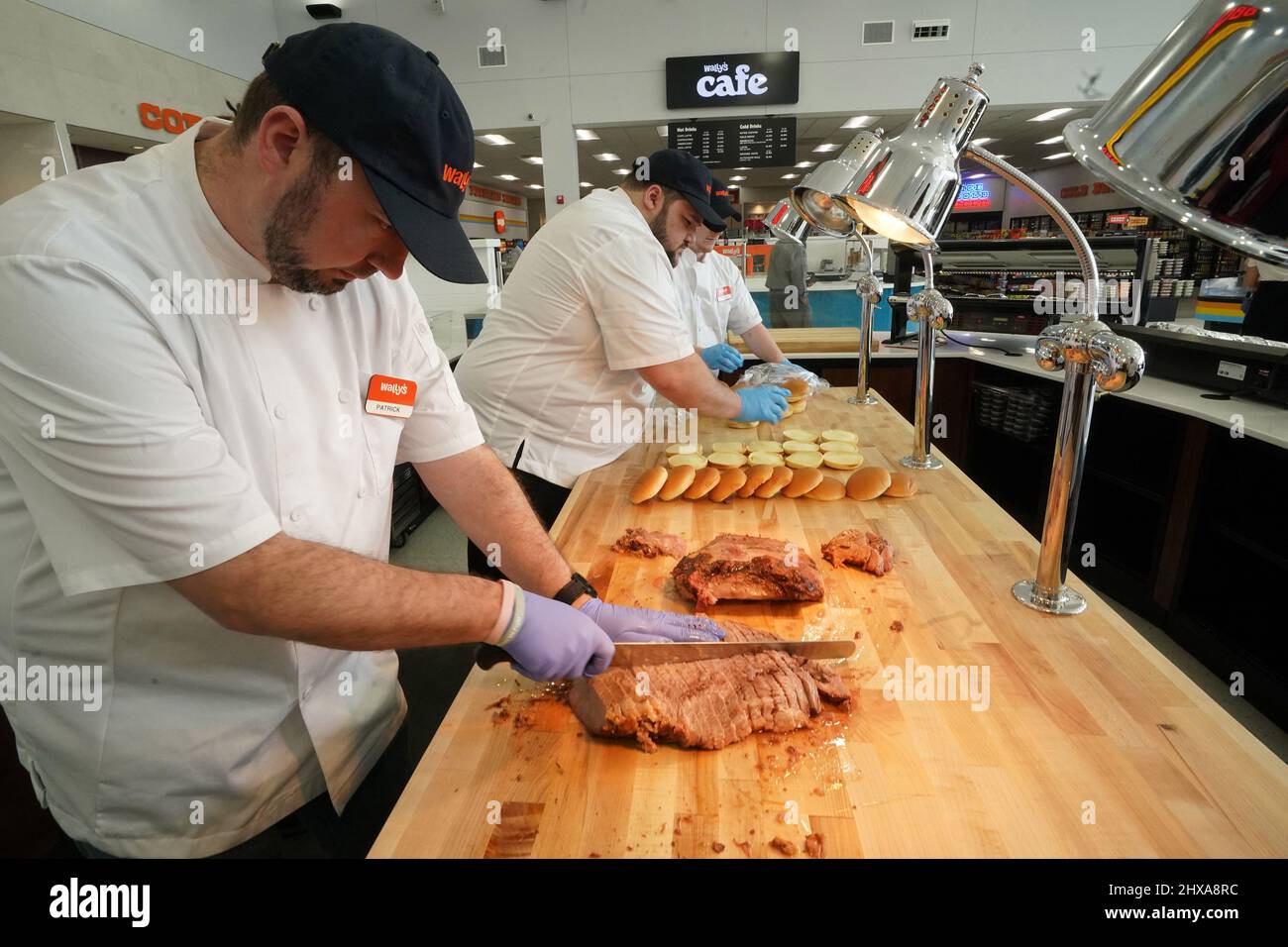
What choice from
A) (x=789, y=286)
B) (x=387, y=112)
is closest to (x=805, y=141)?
(x=789, y=286)

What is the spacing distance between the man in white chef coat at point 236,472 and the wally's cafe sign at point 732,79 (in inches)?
272

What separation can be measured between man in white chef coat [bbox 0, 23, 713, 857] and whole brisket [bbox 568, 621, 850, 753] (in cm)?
8

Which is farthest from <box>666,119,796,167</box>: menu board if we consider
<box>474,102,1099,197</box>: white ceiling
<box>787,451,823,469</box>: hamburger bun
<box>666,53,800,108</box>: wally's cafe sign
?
<box>787,451,823,469</box>: hamburger bun

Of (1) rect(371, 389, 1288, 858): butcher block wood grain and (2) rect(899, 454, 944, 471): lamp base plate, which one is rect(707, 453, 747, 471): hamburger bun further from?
(1) rect(371, 389, 1288, 858): butcher block wood grain

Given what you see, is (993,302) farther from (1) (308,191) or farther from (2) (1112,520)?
(1) (308,191)

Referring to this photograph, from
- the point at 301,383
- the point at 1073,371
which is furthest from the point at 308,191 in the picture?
the point at 1073,371

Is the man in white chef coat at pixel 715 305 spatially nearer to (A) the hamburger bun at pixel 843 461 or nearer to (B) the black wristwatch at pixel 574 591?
(A) the hamburger bun at pixel 843 461

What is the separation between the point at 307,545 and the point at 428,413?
54 cm

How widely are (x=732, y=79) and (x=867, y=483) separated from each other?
6.49 m

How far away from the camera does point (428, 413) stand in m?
1.49

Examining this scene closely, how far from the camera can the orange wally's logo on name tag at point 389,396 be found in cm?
135

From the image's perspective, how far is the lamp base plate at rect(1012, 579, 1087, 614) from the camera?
1.42 metres

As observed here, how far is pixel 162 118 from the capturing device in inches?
245
